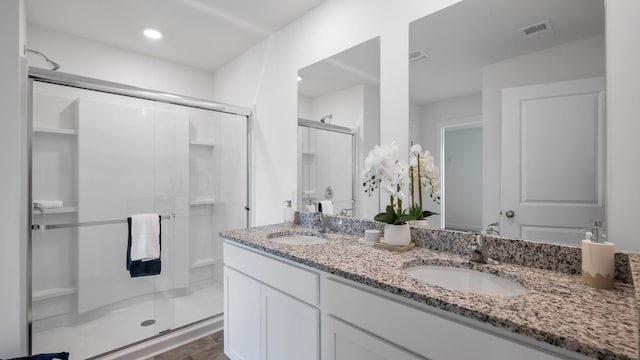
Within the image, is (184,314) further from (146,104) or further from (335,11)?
(335,11)

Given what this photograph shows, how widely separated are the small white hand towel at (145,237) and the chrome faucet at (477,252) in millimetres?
2115

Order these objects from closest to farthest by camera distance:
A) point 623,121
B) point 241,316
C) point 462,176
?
point 623,121 < point 462,176 < point 241,316

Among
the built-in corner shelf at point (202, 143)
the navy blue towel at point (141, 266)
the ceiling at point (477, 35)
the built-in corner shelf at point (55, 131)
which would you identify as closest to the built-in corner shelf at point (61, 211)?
the navy blue towel at point (141, 266)

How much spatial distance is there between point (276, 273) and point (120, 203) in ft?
5.06

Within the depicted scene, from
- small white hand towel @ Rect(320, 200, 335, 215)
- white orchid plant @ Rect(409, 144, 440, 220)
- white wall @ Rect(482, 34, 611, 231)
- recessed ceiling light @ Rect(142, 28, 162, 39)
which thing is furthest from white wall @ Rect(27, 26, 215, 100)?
white wall @ Rect(482, 34, 611, 231)

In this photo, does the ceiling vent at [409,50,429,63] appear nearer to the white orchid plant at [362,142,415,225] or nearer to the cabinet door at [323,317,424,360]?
the white orchid plant at [362,142,415,225]

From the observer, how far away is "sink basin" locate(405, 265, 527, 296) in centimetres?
104

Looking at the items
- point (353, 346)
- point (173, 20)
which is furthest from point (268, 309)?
point (173, 20)

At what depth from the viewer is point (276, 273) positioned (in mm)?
1437

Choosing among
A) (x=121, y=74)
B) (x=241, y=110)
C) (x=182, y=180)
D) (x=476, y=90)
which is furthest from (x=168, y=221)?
(x=476, y=90)

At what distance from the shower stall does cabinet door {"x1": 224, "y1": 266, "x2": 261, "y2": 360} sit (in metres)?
0.64

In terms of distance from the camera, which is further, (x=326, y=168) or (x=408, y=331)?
(x=326, y=168)

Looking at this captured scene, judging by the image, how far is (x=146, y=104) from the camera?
7.30ft

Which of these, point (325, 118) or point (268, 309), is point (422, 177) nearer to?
point (325, 118)
